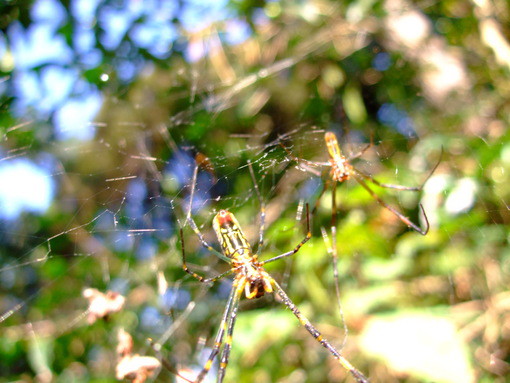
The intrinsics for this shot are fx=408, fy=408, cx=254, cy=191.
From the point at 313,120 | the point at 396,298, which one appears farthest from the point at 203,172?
the point at 396,298

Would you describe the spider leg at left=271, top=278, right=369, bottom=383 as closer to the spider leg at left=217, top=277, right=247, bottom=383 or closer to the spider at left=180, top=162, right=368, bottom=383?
the spider at left=180, top=162, right=368, bottom=383

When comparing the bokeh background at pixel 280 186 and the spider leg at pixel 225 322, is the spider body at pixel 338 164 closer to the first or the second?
the bokeh background at pixel 280 186

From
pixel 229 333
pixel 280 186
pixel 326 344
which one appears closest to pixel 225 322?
pixel 229 333

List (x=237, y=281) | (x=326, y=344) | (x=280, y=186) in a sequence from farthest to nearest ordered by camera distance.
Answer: (x=280, y=186) < (x=237, y=281) < (x=326, y=344)

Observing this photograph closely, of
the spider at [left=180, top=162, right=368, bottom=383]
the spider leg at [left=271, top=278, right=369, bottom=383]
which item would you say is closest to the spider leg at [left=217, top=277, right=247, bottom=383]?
the spider at [left=180, top=162, right=368, bottom=383]

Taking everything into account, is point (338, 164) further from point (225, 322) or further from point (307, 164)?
point (225, 322)

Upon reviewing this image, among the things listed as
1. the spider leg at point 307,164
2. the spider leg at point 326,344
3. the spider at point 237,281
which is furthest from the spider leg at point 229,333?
the spider leg at point 307,164
